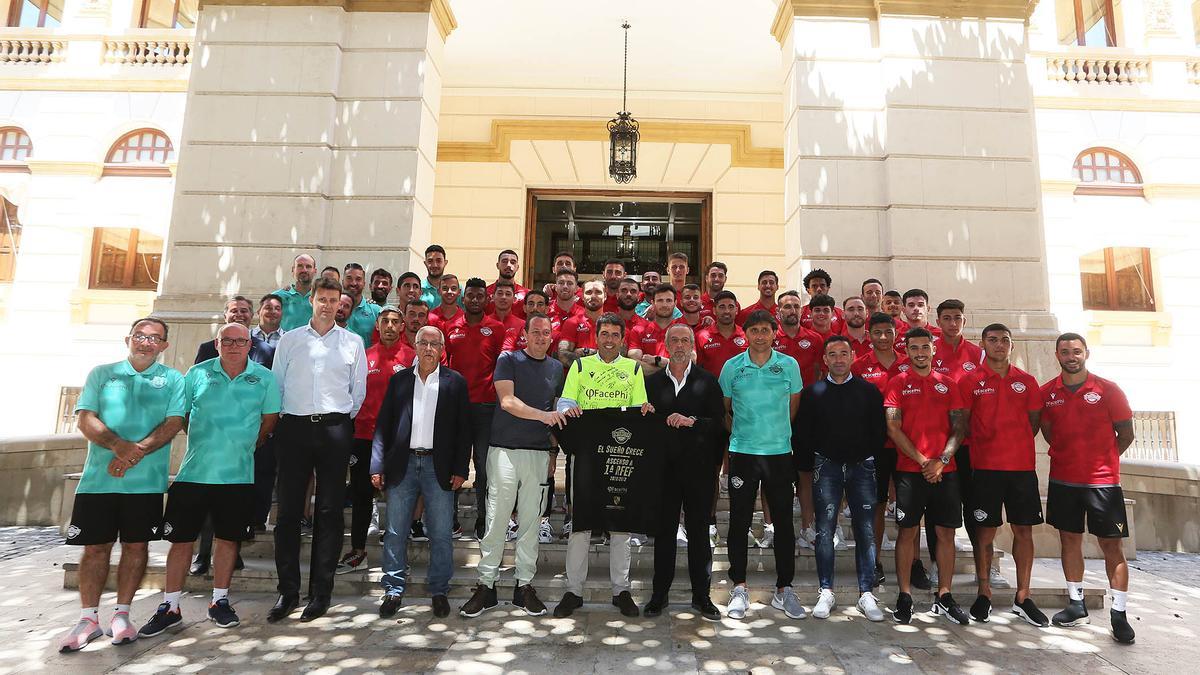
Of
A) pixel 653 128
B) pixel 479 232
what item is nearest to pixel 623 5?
pixel 653 128

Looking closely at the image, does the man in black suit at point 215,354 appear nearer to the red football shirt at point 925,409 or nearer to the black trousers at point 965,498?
the red football shirt at point 925,409

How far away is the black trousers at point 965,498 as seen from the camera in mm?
4438

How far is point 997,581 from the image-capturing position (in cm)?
465

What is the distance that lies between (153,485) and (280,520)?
0.78m

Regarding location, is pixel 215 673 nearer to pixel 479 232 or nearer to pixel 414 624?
pixel 414 624

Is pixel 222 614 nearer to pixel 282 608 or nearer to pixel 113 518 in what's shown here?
pixel 282 608

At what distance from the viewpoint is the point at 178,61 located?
12.8m

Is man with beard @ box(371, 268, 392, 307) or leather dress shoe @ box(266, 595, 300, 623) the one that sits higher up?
man with beard @ box(371, 268, 392, 307)

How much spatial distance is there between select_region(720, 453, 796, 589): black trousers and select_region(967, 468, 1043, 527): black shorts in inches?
54.5

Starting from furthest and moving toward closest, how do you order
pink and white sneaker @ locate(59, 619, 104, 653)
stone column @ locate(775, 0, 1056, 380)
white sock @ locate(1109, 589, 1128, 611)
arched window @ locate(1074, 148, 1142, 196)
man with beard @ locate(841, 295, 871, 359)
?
1. arched window @ locate(1074, 148, 1142, 196)
2. stone column @ locate(775, 0, 1056, 380)
3. man with beard @ locate(841, 295, 871, 359)
4. white sock @ locate(1109, 589, 1128, 611)
5. pink and white sneaker @ locate(59, 619, 104, 653)

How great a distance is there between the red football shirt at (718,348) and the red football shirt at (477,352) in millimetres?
1777

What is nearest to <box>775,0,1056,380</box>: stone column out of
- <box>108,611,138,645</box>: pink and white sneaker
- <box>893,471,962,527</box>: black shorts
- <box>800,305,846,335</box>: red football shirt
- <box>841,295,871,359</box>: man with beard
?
<box>800,305,846,335</box>: red football shirt

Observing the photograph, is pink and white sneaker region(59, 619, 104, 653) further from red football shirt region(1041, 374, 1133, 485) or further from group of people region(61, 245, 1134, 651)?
red football shirt region(1041, 374, 1133, 485)

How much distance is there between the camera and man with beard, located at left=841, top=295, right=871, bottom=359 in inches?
218
